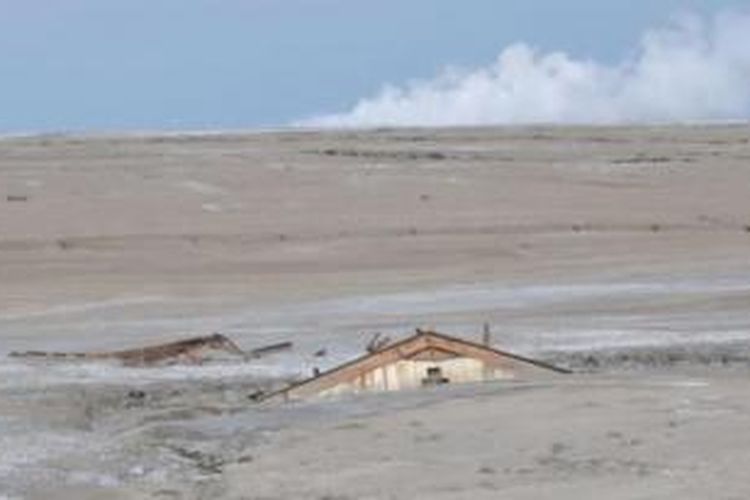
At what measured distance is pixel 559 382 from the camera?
56.6 feet

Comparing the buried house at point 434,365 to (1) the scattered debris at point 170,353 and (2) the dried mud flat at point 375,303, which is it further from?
(1) the scattered debris at point 170,353

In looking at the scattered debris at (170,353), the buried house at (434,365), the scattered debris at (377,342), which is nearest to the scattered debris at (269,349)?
the scattered debris at (170,353)

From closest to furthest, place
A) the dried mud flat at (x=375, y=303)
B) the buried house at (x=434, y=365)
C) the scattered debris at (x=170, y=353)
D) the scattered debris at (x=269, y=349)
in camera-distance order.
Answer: the dried mud flat at (x=375, y=303)
the buried house at (x=434, y=365)
the scattered debris at (x=170, y=353)
the scattered debris at (x=269, y=349)

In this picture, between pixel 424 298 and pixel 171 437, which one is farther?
pixel 424 298

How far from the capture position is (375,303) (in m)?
27.0

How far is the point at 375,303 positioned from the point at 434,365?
28.1 ft

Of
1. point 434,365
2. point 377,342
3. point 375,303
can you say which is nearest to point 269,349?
point 377,342

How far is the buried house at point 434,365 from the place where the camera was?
18.1 m

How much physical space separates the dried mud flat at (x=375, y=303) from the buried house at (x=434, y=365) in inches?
29.4

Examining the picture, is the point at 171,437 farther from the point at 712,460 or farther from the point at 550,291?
the point at 550,291

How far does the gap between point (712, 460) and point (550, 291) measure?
15173 millimetres

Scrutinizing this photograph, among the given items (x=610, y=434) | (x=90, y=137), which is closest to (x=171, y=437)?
(x=610, y=434)

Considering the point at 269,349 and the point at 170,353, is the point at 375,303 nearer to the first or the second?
the point at 269,349

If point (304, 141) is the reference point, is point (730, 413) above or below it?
below
